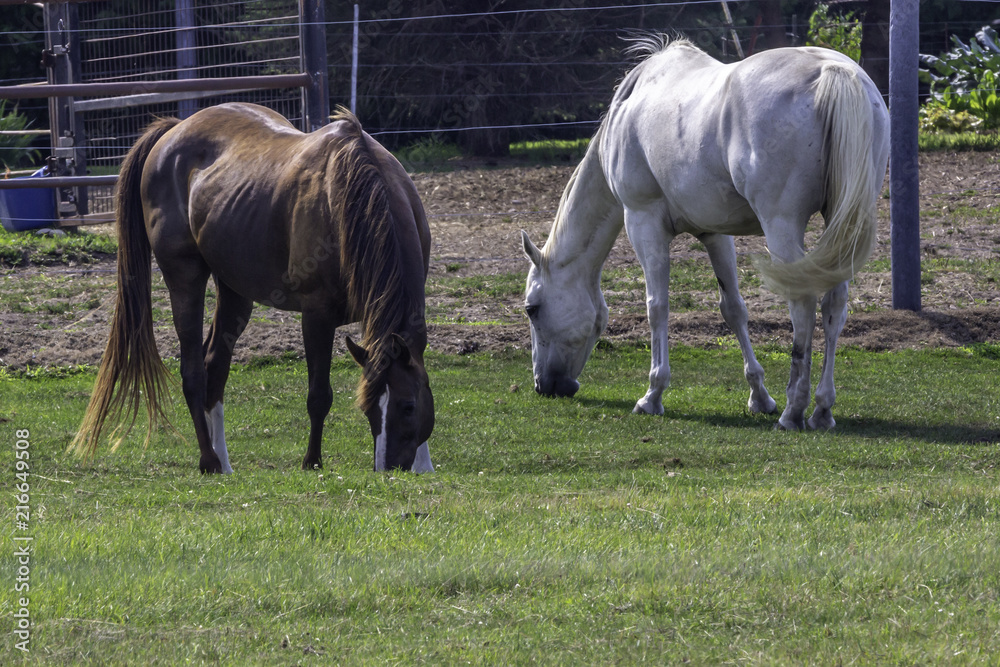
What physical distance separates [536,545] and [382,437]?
1.33 meters

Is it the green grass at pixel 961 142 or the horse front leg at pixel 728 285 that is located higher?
the green grass at pixel 961 142

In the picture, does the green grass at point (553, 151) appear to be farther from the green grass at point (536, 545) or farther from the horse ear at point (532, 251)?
the green grass at point (536, 545)

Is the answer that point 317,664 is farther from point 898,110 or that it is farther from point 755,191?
→ point 898,110

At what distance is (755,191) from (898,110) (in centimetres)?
391

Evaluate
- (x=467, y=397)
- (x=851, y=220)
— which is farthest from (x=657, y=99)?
(x=467, y=397)

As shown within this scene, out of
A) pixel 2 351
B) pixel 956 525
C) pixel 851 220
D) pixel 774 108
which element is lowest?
pixel 2 351

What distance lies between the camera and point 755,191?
262 inches

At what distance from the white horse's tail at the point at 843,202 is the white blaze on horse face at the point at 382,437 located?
2317mm

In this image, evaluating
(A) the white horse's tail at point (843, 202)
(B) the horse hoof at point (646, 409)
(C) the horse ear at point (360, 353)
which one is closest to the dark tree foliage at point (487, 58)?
(B) the horse hoof at point (646, 409)

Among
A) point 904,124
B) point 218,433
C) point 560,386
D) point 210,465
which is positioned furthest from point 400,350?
point 904,124

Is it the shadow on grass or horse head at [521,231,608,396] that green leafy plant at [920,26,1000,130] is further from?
the shadow on grass

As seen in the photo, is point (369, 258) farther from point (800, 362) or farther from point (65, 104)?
point (65, 104)

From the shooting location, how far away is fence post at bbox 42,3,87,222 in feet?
45.4

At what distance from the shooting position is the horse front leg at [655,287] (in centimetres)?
777
